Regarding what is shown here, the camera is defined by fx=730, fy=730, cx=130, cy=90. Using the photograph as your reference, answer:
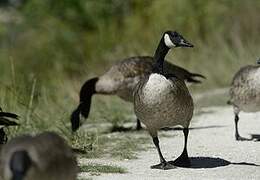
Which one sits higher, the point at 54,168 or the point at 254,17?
the point at 254,17

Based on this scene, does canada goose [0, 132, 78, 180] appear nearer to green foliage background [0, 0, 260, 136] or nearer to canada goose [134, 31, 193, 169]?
canada goose [134, 31, 193, 169]

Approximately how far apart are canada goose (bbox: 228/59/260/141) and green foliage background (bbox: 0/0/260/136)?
4.78 meters

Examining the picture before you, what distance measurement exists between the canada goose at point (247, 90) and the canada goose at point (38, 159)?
506 centimetres

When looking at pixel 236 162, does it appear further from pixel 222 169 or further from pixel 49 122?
pixel 49 122

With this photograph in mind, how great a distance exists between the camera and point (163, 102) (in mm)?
8703

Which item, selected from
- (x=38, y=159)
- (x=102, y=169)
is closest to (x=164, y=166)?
(x=102, y=169)

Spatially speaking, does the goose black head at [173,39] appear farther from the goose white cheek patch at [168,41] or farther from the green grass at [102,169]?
the green grass at [102,169]

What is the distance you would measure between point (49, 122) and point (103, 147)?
5.61ft

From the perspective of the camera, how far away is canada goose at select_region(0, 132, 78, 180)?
571cm

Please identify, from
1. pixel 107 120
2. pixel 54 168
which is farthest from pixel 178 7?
pixel 54 168

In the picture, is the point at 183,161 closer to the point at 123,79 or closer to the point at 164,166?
the point at 164,166

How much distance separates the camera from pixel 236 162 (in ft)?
29.9

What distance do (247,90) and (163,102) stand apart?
2613 mm

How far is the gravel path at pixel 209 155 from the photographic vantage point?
8.44m
